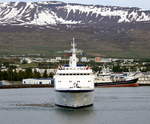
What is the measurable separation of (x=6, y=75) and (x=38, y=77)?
771cm

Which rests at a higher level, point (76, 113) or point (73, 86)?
point (73, 86)

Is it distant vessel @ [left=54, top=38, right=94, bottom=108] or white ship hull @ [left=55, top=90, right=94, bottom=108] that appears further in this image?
distant vessel @ [left=54, top=38, right=94, bottom=108]

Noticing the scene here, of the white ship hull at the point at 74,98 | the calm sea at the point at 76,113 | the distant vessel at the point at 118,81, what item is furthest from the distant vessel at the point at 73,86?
the distant vessel at the point at 118,81

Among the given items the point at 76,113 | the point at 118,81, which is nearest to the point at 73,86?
the point at 76,113

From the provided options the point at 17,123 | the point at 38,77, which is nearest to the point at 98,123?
the point at 17,123

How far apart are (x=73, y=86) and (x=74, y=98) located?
5.26 feet

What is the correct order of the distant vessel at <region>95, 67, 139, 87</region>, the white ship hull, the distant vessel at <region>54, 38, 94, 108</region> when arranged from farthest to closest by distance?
the distant vessel at <region>95, 67, 139, 87</region>
the distant vessel at <region>54, 38, 94, 108</region>
the white ship hull

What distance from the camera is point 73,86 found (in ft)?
180

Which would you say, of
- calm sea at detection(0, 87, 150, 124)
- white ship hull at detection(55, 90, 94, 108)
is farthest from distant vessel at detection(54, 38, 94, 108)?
calm sea at detection(0, 87, 150, 124)

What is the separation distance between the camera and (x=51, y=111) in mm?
54562

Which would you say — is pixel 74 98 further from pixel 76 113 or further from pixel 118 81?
pixel 118 81

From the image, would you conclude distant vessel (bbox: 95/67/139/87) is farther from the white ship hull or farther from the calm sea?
the white ship hull

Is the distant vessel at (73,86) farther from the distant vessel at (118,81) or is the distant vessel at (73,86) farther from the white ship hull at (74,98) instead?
the distant vessel at (118,81)

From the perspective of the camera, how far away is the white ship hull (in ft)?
176
